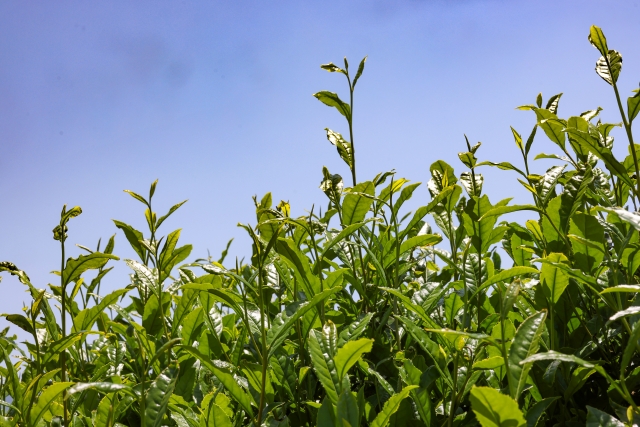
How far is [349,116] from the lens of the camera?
2.03 metres

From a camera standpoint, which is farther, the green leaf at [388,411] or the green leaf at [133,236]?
the green leaf at [133,236]

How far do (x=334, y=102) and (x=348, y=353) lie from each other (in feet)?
3.37

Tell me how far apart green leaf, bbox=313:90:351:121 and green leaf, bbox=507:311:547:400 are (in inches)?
42.2

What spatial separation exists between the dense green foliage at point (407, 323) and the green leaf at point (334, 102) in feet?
0.04

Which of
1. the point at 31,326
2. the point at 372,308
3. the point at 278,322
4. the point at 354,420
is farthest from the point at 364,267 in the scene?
the point at 31,326

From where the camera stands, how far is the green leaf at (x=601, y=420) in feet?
3.91

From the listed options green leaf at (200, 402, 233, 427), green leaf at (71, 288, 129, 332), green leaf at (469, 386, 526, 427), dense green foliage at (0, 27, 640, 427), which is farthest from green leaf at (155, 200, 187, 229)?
green leaf at (469, 386, 526, 427)

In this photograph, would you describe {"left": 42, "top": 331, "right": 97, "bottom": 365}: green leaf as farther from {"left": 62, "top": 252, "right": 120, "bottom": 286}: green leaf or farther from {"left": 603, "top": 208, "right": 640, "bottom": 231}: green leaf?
{"left": 603, "top": 208, "right": 640, "bottom": 231}: green leaf

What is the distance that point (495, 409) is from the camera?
1.06 metres

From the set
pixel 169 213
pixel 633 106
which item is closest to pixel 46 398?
→ pixel 169 213

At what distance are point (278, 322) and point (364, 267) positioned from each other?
548mm

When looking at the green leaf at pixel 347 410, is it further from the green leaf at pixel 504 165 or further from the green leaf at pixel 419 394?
the green leaf at pixel 504 165

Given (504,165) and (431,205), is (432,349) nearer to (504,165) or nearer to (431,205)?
(431,205)

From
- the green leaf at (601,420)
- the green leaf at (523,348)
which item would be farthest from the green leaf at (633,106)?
the green leaf at (601,420)
